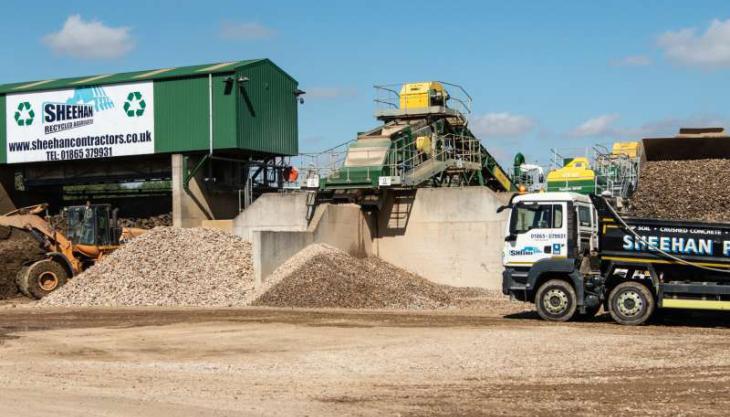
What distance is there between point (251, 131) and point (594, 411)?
2969cm

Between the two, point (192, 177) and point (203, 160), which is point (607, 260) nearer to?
point (203, 160)

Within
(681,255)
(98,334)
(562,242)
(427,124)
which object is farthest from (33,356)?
(427,124)

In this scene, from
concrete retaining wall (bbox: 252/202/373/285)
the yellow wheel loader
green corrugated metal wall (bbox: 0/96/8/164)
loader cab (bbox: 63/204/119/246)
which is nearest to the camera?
concrete retaining wall (bbox: 252/202/373/285)

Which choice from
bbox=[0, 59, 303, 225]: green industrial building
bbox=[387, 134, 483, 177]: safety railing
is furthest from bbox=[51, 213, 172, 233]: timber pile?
bbox=[387, 134, 483, 177]: safety railing

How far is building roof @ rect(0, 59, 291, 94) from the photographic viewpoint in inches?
1515

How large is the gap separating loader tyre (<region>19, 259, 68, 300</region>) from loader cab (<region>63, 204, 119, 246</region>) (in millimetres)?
1628

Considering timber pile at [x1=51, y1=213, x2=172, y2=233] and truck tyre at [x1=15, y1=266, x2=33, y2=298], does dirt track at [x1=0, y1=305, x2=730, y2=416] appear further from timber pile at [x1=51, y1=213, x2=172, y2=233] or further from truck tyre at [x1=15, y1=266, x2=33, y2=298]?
timber pile at [x1=51, y1=213, x2=172, y2=233]

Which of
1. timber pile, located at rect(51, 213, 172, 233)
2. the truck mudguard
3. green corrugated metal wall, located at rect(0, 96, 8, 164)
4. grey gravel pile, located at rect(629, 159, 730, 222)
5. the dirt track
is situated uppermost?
green corrugated metal wall, located at rect(0, 96, 8, 164)

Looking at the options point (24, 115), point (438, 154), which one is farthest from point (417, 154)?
point (24, 115)

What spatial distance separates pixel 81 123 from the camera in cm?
4019

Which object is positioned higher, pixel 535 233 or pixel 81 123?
pixel 81 123

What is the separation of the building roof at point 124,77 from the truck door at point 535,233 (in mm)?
19747

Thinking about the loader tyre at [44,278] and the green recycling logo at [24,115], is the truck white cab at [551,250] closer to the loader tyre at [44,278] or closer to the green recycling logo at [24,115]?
the loader tyre at [44,278]

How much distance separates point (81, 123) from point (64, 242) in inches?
382
